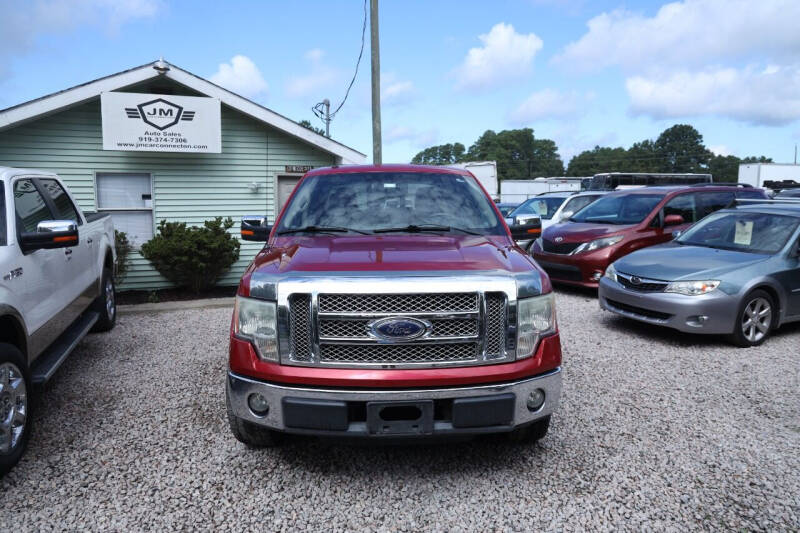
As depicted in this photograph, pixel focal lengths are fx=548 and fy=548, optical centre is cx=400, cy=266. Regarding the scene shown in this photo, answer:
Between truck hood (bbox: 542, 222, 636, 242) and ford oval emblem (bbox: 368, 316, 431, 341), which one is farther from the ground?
truck hood (bbox: 542, 222, 636, 242)

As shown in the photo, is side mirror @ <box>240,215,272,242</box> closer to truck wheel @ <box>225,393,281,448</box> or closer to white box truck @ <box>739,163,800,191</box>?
truck wheel @ <box>225,393,281,448</box>

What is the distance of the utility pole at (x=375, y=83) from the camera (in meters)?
11.2

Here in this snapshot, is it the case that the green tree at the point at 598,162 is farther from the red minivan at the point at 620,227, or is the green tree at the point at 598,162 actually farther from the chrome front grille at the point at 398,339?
the chrome front grille at the point at 398,339

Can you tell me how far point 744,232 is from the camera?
6.62 m

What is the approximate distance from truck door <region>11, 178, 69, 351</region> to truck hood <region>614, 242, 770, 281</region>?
19.0 ft

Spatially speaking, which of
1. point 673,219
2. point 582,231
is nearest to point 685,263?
point 582,231

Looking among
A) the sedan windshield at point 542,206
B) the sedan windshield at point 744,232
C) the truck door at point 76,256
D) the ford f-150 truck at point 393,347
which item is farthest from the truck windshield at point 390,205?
the sedan windshield at point 542,206

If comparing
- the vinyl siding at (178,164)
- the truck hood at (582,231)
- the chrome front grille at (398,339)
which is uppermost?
the vinyl siding at (178,164)

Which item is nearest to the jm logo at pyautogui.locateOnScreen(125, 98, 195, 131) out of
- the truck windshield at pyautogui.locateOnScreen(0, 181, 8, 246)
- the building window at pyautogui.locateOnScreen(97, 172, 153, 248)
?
the building window at pyautogui.locateOnScreen(97, 172, 153, 248)

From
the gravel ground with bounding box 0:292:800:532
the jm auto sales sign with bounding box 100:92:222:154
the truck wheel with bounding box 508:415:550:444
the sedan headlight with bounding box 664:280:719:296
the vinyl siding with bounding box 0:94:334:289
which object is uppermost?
the jm auto sales sign with bounding box 100:92:222:154

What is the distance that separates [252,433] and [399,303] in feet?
3.97

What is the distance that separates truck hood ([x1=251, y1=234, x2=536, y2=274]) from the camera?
9.43 feet

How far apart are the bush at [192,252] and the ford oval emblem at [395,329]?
7156 millimetres

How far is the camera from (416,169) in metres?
4.48
